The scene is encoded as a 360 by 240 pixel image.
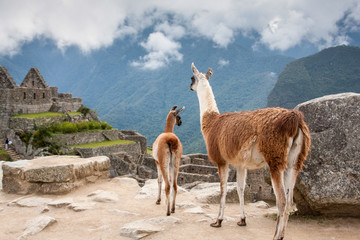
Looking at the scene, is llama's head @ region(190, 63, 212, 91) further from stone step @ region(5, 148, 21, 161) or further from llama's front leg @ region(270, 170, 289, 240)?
stone step @ region(5, 148, 21, 161)

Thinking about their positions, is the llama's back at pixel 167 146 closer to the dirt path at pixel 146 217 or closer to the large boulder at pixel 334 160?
the dirt path at pixel 146 217

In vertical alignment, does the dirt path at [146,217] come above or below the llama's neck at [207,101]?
below

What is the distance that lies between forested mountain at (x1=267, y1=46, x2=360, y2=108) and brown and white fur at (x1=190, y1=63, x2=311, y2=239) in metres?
63.3

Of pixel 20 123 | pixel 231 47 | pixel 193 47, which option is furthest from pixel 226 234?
pixel 193 47

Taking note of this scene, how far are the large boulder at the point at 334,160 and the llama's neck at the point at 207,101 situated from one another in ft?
5.93

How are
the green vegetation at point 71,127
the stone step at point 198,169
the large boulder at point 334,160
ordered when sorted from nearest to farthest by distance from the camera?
the large boulder at point 334,160, the stone step at point 198,169, the green vegetation at point 71,127

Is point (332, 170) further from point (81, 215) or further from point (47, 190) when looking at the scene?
point (47, 190)

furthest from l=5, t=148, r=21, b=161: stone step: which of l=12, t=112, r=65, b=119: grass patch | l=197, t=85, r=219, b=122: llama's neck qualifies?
l=197, t=85, r=219, b=122: llama's neck

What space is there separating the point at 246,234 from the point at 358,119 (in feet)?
8.62

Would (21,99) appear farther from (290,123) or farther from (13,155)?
(290,123)

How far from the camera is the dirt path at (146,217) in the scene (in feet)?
15.1

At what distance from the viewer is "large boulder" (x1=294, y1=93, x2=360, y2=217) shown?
4902mm

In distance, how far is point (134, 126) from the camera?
83.9m

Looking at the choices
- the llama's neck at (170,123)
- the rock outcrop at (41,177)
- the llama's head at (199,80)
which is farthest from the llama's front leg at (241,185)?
the rock outcrop at (41,177)
